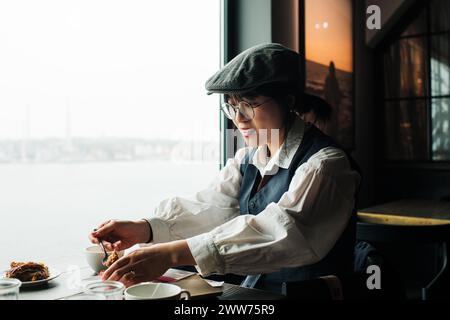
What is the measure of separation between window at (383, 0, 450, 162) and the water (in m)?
2.18

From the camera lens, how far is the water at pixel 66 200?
1.53 meters

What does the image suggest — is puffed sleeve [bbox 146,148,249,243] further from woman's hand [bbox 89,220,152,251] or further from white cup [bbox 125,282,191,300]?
white cup [bbox 125,282,191,300]

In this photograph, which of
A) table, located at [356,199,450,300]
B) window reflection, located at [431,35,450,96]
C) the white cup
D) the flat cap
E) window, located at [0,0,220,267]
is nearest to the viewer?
the white cup

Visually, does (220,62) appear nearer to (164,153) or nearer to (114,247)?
(164,153)

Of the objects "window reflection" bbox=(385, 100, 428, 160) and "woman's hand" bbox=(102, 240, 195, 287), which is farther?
"window reflection" bbox=(385, 100, 428, 160)

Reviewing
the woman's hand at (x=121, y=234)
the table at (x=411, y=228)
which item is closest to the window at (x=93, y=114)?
the woman's hand at (x=121, y=234)

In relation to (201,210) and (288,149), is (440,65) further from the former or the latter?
(201,210)

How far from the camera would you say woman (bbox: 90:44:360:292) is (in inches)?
42.8

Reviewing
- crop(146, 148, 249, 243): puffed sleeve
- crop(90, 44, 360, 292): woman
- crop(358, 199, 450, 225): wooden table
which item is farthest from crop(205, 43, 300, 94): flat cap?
crop(358, 199, 450, 225): wooden table

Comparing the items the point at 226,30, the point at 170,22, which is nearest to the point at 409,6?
the point at 226,30

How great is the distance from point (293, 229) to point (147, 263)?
35 cm

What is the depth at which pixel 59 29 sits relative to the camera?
1615mm

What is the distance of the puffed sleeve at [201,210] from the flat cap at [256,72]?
1.25ft
